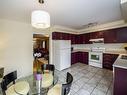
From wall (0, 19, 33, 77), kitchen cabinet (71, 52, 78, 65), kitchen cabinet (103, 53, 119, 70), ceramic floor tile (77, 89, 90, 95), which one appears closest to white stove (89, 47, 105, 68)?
kitchen cabinet (103, 53, 119, 70)

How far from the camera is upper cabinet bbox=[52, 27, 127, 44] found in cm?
387

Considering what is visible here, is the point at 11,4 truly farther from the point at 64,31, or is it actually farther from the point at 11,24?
Answer: the point at 64,31

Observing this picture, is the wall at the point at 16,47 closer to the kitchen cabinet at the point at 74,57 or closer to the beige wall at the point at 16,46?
the beige wall at the point at 16,46

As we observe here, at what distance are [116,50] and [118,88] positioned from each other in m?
3.01

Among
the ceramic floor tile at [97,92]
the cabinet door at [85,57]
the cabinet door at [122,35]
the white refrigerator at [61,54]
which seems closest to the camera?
the ceramic floor tile at [97,92]

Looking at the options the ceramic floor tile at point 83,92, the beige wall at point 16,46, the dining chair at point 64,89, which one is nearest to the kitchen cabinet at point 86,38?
the beige wall at point 16,46

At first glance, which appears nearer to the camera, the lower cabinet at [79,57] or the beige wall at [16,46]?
the beige wall at [16,46]

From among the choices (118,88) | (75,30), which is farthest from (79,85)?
(75,30)

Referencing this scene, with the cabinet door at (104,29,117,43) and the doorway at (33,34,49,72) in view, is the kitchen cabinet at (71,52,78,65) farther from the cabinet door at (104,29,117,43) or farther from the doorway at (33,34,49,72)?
the cabinet door at (104,29,117,43)

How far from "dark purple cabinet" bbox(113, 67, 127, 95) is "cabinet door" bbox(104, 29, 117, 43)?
275cm

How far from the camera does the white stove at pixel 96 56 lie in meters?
4.70

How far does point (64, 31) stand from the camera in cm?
503

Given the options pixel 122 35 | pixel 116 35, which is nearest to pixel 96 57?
pixel 116 35

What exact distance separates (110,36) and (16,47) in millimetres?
4441
